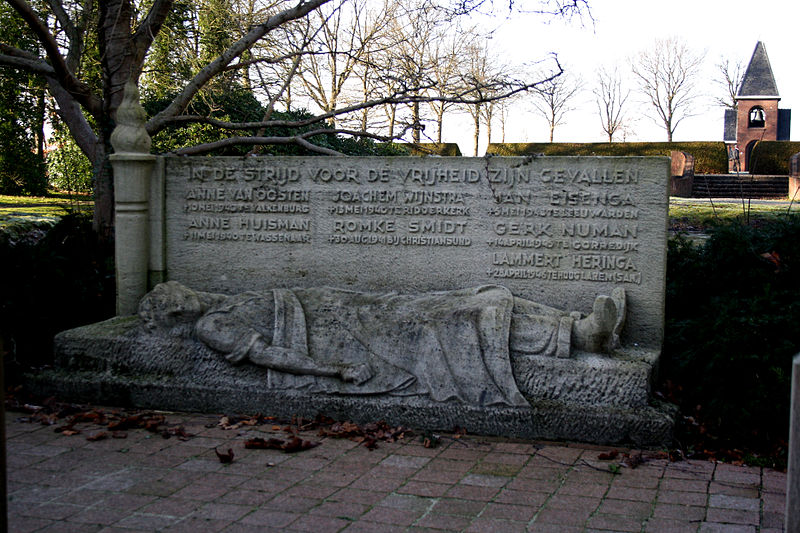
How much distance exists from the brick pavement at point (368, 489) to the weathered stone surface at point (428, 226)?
1.34 meters

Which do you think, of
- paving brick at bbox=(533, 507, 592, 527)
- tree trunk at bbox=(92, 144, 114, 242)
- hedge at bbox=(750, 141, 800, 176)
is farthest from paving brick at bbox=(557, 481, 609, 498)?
hedge at bbox=(750, 141, 800, 176)

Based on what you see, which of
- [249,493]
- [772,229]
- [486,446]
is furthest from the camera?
[772,229]

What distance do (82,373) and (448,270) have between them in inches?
115

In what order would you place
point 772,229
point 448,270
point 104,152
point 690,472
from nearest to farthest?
point 690,472 → point 448,270 → point 772,229 → point 104,152

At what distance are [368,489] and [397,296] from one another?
1.84 meters

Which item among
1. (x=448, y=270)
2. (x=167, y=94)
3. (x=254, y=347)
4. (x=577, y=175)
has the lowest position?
(x=254, y=347)

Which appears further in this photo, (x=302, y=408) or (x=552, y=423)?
(x=302, y=408)

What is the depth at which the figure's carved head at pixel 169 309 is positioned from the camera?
18.1ft

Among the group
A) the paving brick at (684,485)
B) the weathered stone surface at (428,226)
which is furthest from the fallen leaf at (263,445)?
the paving brick at (684,485)

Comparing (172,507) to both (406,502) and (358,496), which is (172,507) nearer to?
(358,496)

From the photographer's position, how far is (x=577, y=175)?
5.31 m

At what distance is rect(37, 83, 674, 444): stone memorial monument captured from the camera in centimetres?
490

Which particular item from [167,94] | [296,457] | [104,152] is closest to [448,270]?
[296,457]

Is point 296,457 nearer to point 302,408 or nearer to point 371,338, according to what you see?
point 302,408
